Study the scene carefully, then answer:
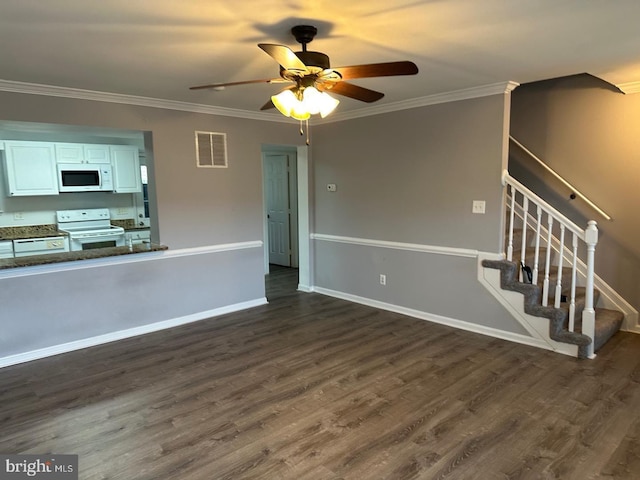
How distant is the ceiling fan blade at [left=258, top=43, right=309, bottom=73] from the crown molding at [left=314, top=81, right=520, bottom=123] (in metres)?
2.35

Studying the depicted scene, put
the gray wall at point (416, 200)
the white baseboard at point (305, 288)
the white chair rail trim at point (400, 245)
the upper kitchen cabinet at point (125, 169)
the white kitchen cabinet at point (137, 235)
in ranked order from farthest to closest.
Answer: the white kitchen cabinet at point (137, 235), the upper kitchen cabinet at point (125, 169), the white baseboard at point (305, 288), the white chair rail trim at point (400, 245), the gray wall at point (416, 200)

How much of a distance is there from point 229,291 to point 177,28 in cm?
323

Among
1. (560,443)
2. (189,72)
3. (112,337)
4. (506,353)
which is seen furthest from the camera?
(112,337)

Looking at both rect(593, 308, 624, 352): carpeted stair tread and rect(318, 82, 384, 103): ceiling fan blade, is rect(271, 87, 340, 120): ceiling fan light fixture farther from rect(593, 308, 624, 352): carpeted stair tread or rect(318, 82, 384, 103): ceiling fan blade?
rect(593, 308, 624, 352): carpeted stair tread

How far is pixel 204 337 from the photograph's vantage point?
4.17 metres

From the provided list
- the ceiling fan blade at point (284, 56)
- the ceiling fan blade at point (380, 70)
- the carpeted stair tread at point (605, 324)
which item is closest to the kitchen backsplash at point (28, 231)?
the ceiling fan blade at point (284, 56)

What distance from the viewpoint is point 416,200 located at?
14.9 feet

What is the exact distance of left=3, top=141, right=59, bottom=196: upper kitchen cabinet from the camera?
5.25 m

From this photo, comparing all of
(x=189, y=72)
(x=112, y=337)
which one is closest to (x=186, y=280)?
(x=112, y=337)

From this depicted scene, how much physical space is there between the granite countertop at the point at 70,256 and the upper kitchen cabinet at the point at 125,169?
2.25 m

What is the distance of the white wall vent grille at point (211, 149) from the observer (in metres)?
4.53

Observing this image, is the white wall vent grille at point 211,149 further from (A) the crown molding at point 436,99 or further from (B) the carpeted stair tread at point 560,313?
(B) the carpeted stair tread at point 560,313

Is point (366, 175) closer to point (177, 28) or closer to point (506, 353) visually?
point (506, 353)

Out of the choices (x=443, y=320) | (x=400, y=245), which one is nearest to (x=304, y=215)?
(x=400, y=245)
